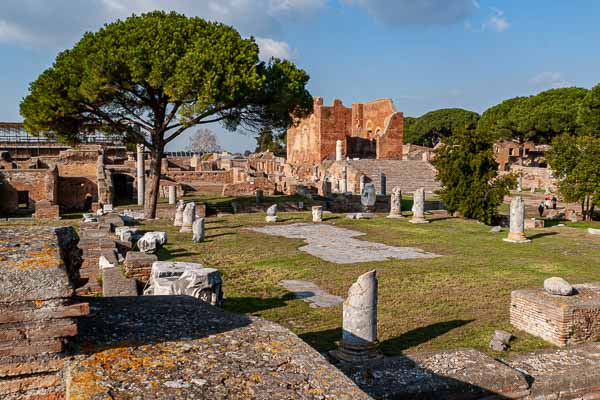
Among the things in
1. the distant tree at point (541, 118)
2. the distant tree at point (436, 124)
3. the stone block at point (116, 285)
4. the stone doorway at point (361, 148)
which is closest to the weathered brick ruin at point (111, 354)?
the stone block at point (116, 285)

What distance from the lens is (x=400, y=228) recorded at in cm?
1706

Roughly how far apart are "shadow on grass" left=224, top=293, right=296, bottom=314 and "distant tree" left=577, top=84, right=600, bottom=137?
1542 inches

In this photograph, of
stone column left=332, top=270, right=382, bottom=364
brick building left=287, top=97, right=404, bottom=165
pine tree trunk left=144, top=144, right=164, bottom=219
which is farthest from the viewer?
brick building left=287, top=97, right=404, bottom=165

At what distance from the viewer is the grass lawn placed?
6.85 meters

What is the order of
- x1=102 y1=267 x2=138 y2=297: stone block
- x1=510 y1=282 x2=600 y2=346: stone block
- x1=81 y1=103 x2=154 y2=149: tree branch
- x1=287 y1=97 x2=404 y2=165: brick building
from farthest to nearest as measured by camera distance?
x1=287 y1=97 x2=404 y2=165: brick building
x1=81 y1=103 x2=154 y2=149: tree branch
x1=102 y1=267 x2=138 y2=297: stone block
x1=510 y1=282 x2=600 y2=346: stone block

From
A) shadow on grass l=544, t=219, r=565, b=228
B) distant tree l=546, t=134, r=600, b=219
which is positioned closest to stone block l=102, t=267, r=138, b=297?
shadow on grass l=544, t=219, r=565, b=228

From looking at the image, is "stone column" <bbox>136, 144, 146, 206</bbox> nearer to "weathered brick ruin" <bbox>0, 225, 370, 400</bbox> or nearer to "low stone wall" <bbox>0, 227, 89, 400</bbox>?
"weathered brick ruin" <bbox>0, 225, 370, 400</bbox>

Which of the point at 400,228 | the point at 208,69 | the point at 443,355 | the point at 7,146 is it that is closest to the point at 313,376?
the point at 443,355

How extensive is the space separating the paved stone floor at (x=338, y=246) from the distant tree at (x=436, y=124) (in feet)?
206

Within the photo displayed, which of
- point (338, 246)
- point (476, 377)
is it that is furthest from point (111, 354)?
point (338, 246)

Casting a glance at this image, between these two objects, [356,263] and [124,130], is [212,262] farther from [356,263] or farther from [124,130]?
[124,130]

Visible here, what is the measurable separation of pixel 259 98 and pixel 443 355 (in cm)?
1590

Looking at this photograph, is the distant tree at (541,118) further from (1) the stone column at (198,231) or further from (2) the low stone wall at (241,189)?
Answer: (1) the stone column at (198,231)

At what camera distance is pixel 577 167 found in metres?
21.0
